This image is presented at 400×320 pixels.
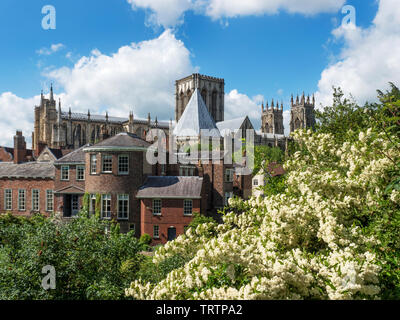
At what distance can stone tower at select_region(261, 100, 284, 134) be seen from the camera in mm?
137225

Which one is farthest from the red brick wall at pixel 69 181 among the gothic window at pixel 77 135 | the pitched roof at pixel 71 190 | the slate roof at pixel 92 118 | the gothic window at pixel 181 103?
the gothic window at pixel 181 103

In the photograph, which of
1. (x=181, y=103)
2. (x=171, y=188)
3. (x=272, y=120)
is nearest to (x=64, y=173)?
(x=171, y=188)

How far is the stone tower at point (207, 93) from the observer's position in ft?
380

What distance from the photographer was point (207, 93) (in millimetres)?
116625

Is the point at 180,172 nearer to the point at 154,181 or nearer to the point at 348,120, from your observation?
the point at 154,181

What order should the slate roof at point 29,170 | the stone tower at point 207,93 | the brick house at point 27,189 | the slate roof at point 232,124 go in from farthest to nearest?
the stone tower at point 207,93, the slate roof at point 232,124, the slate roof at point 29,170, the brick house at point 27,189

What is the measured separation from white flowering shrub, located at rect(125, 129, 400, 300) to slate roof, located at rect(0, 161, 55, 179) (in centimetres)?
3208

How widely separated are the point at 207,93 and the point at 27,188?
85.3m

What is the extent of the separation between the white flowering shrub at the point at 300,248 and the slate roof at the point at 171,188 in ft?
68.7

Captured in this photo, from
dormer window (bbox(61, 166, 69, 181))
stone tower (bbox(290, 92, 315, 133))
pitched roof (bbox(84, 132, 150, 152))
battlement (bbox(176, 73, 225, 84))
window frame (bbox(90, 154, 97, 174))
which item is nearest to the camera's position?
pitched roof (bbox(84, 132, 150, 152))

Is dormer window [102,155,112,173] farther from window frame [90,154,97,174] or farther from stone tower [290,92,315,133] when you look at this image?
stone tower [290,92,315,133]

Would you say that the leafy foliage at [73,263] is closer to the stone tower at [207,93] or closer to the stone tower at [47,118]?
the stone tower at [47,118]

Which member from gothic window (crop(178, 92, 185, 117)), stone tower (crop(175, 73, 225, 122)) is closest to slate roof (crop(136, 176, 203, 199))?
stone tower (crop(175, 73, 225, 122))
